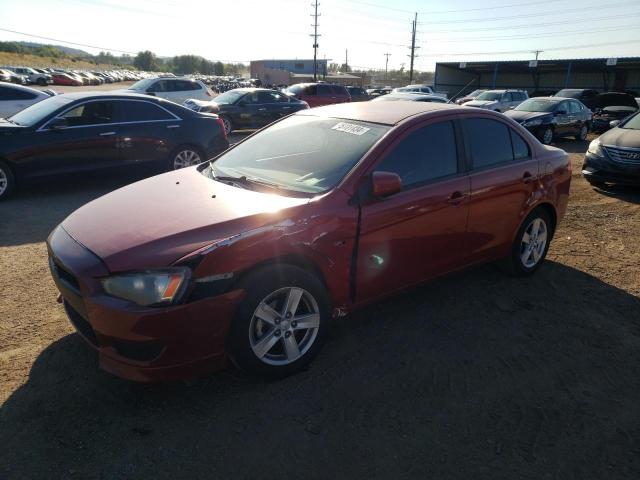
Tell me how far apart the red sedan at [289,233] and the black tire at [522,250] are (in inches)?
1.2

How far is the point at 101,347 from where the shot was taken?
8.95ft

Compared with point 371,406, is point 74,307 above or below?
above

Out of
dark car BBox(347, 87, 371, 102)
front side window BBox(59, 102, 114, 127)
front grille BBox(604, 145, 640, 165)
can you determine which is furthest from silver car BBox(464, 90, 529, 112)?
front side window BBox(59, 102, 114, 127)

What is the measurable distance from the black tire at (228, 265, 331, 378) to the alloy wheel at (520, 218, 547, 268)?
249 centimetres

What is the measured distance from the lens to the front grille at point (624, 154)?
8.09 m

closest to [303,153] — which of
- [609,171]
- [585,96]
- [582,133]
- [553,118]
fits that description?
[609,171]

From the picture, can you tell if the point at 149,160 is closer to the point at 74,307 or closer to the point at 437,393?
the point at 74,307

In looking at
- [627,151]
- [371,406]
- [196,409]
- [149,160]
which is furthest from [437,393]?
[627,151]

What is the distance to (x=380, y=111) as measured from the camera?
404cm

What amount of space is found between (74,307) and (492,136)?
139 inches

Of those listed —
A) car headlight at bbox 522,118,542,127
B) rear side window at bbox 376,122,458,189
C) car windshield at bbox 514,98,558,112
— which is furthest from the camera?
car windshield at bbox 514,98,558,112

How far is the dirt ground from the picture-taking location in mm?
2463

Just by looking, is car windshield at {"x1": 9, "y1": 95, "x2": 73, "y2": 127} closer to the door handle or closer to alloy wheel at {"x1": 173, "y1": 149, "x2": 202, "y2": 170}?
alloy wheel at {"x1": 173, "y1": 149, "x2": 202, "y2": 170}

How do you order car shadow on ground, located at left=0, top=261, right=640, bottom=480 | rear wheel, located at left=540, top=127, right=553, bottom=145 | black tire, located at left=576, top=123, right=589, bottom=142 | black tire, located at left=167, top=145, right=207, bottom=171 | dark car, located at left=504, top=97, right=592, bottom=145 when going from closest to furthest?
car shadow on ground, located at left=0, top=261, right=640, bottom=480, black tire, located at left=167, top=145, right=207, bottom=171, dark car, located at left=504, top=97, right=592, bottom=145, rear wheel, located at left=540, top=127, right=553, bottom=145, black tire, located at left=576, top=123, right=589, bottom=142
